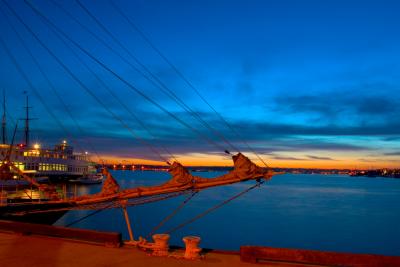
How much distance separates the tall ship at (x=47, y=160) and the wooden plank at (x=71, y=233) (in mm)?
76673

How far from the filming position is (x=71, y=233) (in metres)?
10.6

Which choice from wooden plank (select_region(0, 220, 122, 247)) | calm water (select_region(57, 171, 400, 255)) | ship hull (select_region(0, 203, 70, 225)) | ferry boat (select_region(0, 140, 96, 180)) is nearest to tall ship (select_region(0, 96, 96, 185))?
ferry boat (select_region(0, 140, 96, 180))

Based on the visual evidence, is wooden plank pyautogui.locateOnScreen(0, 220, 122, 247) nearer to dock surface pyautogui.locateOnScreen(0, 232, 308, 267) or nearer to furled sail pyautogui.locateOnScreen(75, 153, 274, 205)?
dock surface pyautogui.locateOnScreen(0, 232, 308, 267)

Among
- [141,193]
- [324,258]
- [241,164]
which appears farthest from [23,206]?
→ [324,258]

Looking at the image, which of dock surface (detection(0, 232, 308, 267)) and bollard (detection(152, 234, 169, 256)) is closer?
dock surface (detection(0, 232, 308, 267))

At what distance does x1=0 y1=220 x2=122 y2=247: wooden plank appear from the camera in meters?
10.3

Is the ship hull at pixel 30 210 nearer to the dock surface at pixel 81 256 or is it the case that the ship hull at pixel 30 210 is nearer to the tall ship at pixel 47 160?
the dock surface at pixel 81 256

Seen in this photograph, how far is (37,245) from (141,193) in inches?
160

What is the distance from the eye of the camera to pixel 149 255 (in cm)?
961

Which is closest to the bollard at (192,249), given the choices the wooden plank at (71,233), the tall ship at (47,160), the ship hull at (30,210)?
the wooden plank at (71,233)

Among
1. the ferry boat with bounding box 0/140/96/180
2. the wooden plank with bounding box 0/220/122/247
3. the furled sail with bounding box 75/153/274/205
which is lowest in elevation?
the wooden plank with bounding box 0/220/122/247

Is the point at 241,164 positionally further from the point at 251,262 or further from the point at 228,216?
the point at 228,216

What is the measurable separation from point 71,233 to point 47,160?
98.4 m

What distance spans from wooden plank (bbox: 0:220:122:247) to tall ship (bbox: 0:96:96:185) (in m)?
76.7
